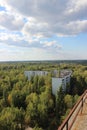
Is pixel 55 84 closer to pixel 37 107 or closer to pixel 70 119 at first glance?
pixel 37 107

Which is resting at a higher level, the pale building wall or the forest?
the pale building wall

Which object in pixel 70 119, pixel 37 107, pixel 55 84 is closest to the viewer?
pixel 70 119

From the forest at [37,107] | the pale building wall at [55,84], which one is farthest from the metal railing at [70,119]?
the pale building wall at [55,84]

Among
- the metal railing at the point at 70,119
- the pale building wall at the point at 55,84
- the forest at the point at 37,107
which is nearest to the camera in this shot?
the metal railing at the point at 70,119

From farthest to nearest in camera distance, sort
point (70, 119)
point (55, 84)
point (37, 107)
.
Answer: point (55, 84)
point (37, 107)
point (70, 119)

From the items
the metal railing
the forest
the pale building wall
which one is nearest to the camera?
the metal railing

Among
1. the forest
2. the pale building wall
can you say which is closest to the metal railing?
the forest

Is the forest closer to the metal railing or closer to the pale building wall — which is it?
the pale building wall

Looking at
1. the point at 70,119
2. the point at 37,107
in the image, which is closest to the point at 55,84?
the point at 37,107

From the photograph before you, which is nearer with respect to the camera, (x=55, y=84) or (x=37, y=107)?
(x=37, y=107)

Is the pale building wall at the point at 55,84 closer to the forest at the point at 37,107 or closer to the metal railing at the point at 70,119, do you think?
the forest at the point at 37,107

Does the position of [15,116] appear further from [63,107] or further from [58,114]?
[63,107]
